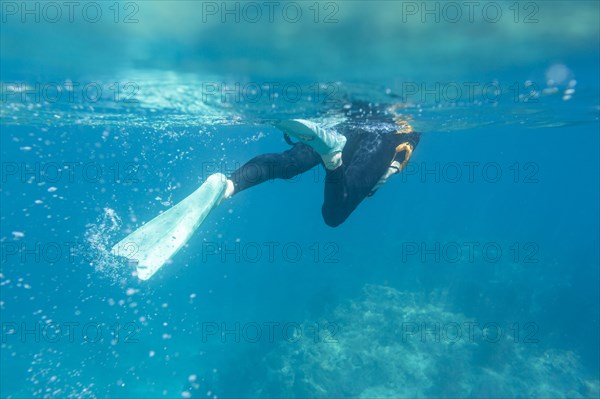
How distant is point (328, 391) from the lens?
45.4ft

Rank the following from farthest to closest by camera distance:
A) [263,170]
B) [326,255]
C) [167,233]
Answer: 1. [326,255]
2. [263,170]
3. [167,233]

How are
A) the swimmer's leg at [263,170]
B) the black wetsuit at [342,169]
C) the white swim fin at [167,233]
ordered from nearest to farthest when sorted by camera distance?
the white swim fin at [167,233] < the black wetsuit at [342,169] < the swimmer's leg at [263,170]

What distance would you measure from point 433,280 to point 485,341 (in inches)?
273

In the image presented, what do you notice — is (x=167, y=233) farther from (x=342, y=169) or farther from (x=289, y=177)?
(x=342, y=169)

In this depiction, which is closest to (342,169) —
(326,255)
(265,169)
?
(265,169)

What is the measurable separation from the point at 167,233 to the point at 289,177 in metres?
2.04

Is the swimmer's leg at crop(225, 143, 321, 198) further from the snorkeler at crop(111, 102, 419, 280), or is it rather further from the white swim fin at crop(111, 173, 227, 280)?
the white swim fin at crop(111, 173, 227, 280)

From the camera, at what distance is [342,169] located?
514 cm

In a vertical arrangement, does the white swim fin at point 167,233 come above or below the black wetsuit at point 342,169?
below

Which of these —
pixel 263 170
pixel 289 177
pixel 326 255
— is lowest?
pixel 326 255

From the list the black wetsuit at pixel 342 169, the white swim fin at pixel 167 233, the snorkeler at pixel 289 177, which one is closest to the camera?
the white swim fin at pixel 167 233

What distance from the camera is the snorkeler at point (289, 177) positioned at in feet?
14.8

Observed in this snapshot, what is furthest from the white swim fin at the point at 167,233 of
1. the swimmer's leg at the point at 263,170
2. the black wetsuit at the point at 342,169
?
the black wetsuit at the point at 342,169

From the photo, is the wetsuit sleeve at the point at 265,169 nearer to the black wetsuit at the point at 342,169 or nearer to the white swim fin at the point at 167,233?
the black wetsuit at the point at 342,169
